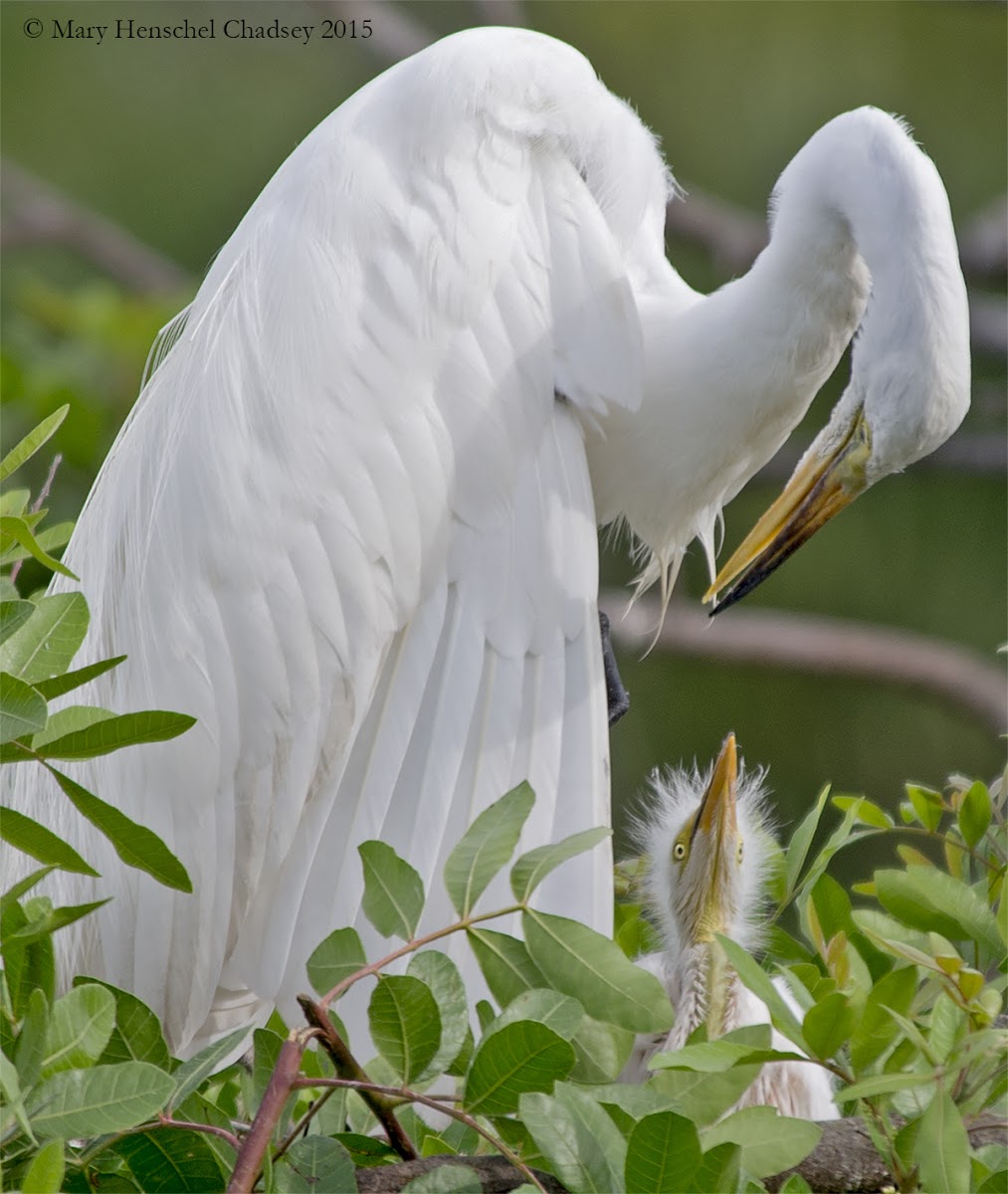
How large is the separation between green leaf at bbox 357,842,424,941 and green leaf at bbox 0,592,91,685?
0.63 ft

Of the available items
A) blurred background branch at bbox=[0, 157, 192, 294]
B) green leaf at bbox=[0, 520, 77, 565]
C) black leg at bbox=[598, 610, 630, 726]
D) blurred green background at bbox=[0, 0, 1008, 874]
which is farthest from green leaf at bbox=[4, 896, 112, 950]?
blurred green background at bbox=[0, 0, 1008, 874]

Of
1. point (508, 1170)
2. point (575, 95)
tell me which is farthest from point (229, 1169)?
point (575, 95)

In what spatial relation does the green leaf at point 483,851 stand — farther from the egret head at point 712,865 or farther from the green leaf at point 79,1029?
the egret head at point 712,865

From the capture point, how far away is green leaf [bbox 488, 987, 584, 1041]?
2.78ft

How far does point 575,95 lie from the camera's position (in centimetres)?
165

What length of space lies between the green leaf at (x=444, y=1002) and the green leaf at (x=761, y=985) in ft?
0.50

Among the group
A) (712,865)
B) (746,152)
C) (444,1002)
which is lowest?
(444,1002)

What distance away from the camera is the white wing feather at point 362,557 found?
1479mm

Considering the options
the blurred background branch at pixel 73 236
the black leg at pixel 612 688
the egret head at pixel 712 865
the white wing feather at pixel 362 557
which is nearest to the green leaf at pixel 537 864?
the white wing feather at pixel 362 557

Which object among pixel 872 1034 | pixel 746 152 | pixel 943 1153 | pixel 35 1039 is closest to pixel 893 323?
pixel 872 1034

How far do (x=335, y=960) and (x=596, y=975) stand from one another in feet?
0.47

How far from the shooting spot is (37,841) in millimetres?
866

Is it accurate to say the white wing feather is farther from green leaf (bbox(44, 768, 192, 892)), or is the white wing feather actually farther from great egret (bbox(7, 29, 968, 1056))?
green leaf (bbox(44, 768, 192, 892))

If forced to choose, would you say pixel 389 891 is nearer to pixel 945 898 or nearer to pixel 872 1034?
pixel 872 1034
